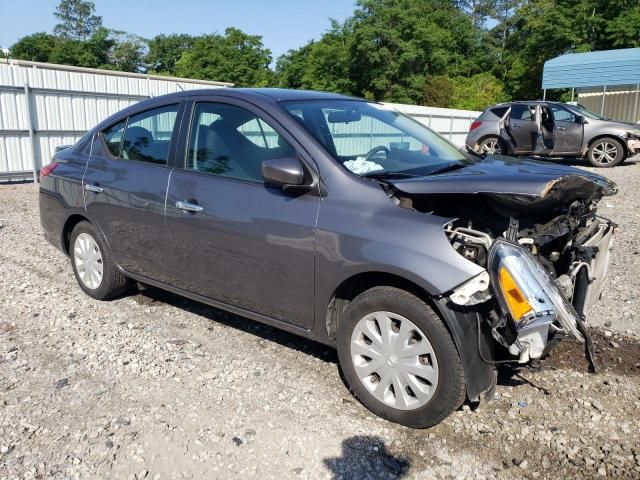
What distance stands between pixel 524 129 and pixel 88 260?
41.6ft

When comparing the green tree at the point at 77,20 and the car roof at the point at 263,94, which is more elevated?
the green tree at the point at 77,20

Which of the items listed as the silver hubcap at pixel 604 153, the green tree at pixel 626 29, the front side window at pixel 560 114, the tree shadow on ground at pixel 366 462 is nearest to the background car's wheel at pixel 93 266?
the tree shadow on ground at pixel 366 462

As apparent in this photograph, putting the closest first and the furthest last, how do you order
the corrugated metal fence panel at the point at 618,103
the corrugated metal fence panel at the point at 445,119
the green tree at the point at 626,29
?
the corrugated metal fence panel at the point at 445,119 < the corrugated metal fence panel at the point at 618,103 < the green tree at the point at 626,29

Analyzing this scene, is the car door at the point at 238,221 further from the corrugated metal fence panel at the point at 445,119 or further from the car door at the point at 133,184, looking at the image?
the corrugated metal fence panel at the point at 445,119

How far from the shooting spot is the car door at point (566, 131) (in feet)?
47.6

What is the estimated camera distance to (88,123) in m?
13.5

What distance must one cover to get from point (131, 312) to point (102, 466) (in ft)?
6.88

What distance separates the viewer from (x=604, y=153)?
1452 centimetres

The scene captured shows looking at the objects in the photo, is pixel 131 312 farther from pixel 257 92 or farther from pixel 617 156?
pixel 617 156

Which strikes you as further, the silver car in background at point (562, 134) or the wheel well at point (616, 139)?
the silver car in background at point (562, 134)

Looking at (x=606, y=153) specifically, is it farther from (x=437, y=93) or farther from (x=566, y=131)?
(x=437, y=93)

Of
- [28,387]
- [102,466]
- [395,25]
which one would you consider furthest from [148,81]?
[395,25]

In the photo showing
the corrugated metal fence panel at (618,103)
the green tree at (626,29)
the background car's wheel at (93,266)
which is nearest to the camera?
the background car's wheel at (93,266)

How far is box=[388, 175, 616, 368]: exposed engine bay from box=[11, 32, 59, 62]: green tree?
79503 mm
